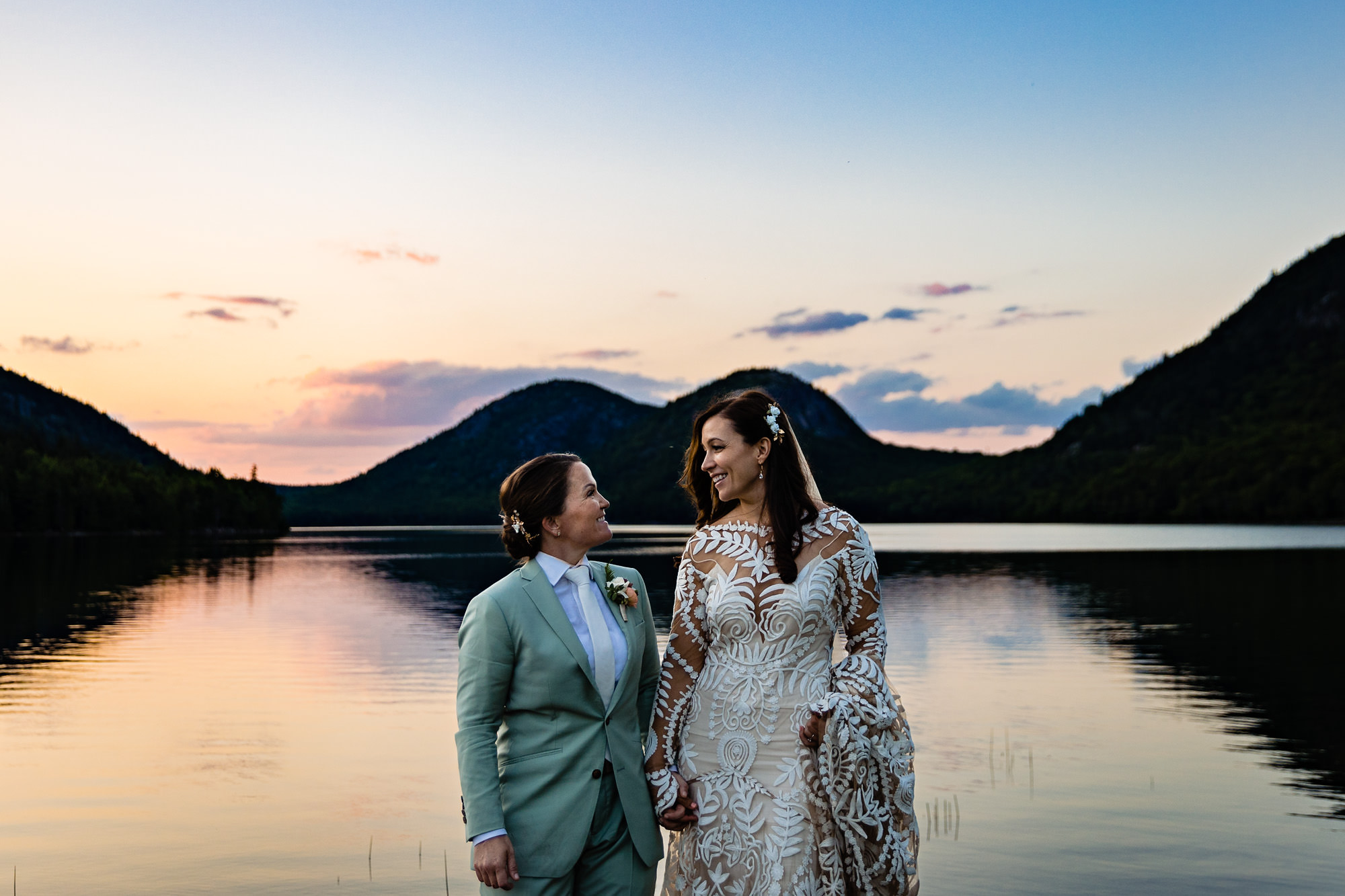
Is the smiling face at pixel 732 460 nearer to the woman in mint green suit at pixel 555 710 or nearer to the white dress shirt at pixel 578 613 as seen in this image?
the woman in mint green suit at pixel 555 710

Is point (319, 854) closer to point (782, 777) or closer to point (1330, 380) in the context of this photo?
point (782, 777)

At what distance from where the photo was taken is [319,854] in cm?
982

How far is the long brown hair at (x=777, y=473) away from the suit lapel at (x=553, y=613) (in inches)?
27.3

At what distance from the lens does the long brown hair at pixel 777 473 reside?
3.95 metres

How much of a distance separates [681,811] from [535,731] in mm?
566

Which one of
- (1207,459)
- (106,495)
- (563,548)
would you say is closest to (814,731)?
(563,548)

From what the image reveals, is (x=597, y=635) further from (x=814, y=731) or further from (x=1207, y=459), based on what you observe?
(x=1207, y=459)

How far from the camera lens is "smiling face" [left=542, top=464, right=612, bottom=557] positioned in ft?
12.9

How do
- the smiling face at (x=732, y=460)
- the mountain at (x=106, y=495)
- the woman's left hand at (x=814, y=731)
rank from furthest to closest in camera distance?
the mountain at (x=106, y=495), the smiling face at (x=732, y=460), the woman's left hand at (x=814, y=731)

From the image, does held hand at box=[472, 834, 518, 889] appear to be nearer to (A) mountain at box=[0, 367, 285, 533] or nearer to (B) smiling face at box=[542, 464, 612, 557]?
(B) smiling face at box=[542, 464, 612, 557]

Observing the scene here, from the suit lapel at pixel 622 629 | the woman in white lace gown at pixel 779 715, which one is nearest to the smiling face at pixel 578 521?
the suit lapel at pixel 622 629

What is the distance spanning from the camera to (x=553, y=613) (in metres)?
3.81

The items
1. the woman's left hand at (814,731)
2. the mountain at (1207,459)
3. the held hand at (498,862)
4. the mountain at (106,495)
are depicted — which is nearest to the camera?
the held hand at (498,862)

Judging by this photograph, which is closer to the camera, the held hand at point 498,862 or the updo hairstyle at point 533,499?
the held hand at point 498,862
